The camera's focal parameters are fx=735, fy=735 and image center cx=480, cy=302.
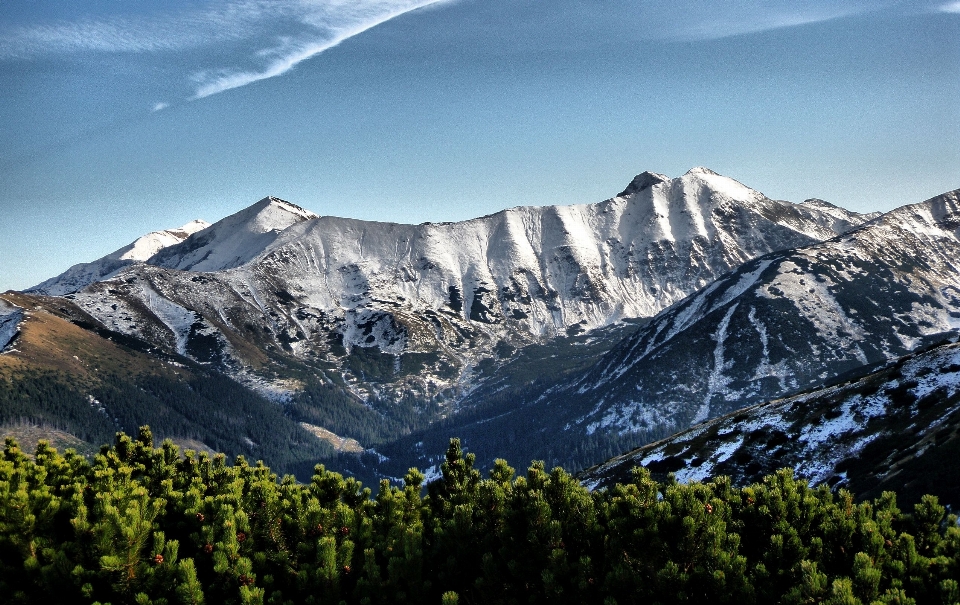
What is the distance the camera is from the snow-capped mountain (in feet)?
301

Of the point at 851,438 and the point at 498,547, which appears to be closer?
the point at 498,547

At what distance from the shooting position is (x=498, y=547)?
29.1m

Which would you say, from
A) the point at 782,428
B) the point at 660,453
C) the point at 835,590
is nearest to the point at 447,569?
the point at 835,590

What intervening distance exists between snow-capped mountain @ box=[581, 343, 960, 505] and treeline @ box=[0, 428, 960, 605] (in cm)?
6379

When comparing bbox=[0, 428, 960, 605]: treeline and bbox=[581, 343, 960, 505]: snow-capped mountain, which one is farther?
bbox=[581, 343, 960, 505]: snow-capped mountain

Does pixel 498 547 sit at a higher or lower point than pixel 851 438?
higher

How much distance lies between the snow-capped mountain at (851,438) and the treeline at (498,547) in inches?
2511

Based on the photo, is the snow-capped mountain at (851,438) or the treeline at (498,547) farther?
the snow-capped mountain at (851,438)

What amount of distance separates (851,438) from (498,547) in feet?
341

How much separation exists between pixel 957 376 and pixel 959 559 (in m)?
116

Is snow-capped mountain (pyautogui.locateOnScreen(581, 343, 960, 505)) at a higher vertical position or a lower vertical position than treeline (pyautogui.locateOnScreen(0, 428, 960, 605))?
lower

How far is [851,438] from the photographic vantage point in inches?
4525

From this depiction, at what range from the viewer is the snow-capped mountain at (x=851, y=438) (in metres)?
91.6

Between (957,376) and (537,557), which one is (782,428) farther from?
(537,557)
